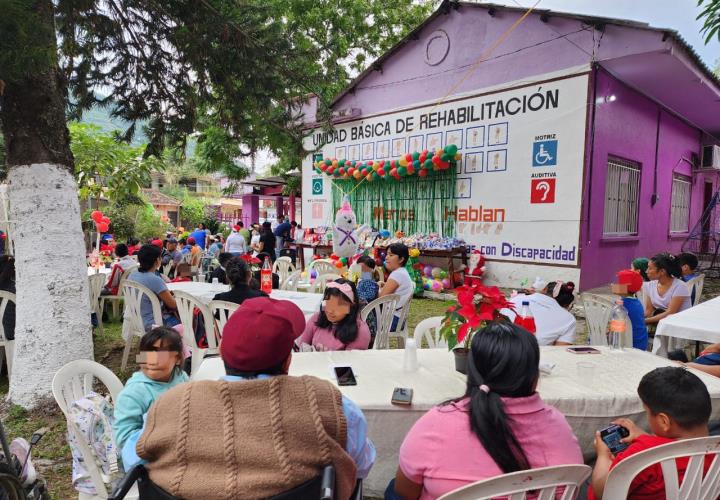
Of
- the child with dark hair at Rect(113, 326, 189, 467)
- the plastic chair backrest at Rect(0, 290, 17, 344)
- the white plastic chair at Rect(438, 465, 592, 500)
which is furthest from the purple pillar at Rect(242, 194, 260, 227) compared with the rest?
the white plastic chair at Rect(438, 465, 592, 500)

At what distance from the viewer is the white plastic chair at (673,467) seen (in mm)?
1429

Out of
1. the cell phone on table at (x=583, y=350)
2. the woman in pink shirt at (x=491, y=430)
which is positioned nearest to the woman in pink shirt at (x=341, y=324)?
the cell phone on table at (x=583, y=350)

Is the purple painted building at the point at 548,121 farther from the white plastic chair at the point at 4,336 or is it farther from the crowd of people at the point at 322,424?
the crowd of people at the point at 322,424

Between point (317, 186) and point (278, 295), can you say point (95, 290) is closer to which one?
point (278, 295)

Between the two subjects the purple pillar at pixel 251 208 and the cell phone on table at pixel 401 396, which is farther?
the purple pillar at pixel 251 208

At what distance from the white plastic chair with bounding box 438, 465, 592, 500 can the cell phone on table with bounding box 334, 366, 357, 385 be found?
1.05m

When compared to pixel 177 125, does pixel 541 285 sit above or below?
below

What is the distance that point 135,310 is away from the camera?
4.47m

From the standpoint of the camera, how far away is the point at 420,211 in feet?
31.9

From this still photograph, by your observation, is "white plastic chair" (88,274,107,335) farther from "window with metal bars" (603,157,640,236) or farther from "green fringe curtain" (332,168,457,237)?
"window with metal bars" (603,157,640,236)

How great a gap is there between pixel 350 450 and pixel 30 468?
157cm

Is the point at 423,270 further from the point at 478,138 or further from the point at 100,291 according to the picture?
the point at 100,291

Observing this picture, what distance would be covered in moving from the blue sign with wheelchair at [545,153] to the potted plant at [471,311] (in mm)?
6294

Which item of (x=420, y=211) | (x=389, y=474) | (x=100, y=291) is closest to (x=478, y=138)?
(x=420, y=211)
